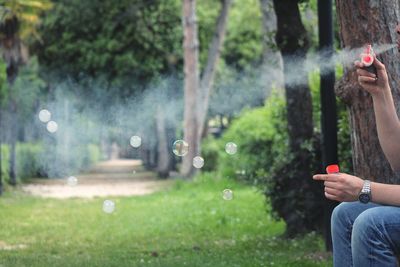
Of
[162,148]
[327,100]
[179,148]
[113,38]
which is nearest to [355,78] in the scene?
[327,100]

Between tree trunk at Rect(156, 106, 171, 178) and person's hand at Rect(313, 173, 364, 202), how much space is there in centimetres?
2311

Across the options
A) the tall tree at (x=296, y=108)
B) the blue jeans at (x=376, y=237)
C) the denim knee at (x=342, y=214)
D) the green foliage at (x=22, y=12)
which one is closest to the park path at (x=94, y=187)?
the green foliage at (x=22, y=12)

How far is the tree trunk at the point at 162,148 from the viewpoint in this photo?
26453mm

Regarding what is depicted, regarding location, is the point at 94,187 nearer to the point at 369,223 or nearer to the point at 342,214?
the point at 342,214

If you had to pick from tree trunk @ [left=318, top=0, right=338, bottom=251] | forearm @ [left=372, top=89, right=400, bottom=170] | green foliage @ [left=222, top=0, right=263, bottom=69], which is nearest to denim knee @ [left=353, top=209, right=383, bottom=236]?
forearm @ [left=372, top=89, right=400, bottom=170]

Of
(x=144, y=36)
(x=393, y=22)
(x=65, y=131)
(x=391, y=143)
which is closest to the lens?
(x=391, y=143)

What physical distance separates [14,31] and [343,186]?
17382 mm

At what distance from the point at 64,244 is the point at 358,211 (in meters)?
5.18

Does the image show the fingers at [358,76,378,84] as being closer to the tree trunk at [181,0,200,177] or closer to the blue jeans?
the blue jeans

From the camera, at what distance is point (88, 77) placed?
26.7 meters

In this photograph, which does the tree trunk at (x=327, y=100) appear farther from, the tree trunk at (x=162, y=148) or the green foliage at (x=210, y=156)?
the tree trunk at (x=162, y=148)

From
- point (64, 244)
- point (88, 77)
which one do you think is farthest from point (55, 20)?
point (64, 244)

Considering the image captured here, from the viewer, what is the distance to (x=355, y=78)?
15.5 feet

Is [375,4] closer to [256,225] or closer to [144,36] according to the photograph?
[256,225]
